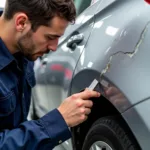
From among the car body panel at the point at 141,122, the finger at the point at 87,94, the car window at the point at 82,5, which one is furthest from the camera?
→ the car window at the point at 82,5

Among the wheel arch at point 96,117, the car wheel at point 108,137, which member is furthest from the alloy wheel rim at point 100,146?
the wheel arch at point 96,117

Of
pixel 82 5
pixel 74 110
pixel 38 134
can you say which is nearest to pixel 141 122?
pixel 74 110

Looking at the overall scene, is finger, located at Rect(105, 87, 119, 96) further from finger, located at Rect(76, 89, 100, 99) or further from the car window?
the car window

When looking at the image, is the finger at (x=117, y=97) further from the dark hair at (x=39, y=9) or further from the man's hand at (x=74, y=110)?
the dark hair at (x=39, y=9)

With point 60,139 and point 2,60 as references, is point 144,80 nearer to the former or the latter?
point 60,139

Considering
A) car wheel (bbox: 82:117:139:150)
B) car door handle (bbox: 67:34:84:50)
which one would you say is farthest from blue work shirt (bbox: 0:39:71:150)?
car door handle (bbox: 67:34:84:50)

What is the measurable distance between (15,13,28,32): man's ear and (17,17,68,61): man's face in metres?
0.03

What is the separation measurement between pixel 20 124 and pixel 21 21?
0.43 m

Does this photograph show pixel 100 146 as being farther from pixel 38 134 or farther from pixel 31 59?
pixel 31 59

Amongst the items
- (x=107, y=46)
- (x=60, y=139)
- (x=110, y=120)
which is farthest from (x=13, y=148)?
(x=107, y=46)

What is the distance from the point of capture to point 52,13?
5.47ft

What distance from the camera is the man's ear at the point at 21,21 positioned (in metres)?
1.63

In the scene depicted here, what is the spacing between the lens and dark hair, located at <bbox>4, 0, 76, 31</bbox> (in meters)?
1.63

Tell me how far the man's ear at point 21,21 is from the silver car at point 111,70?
0.40 metres
